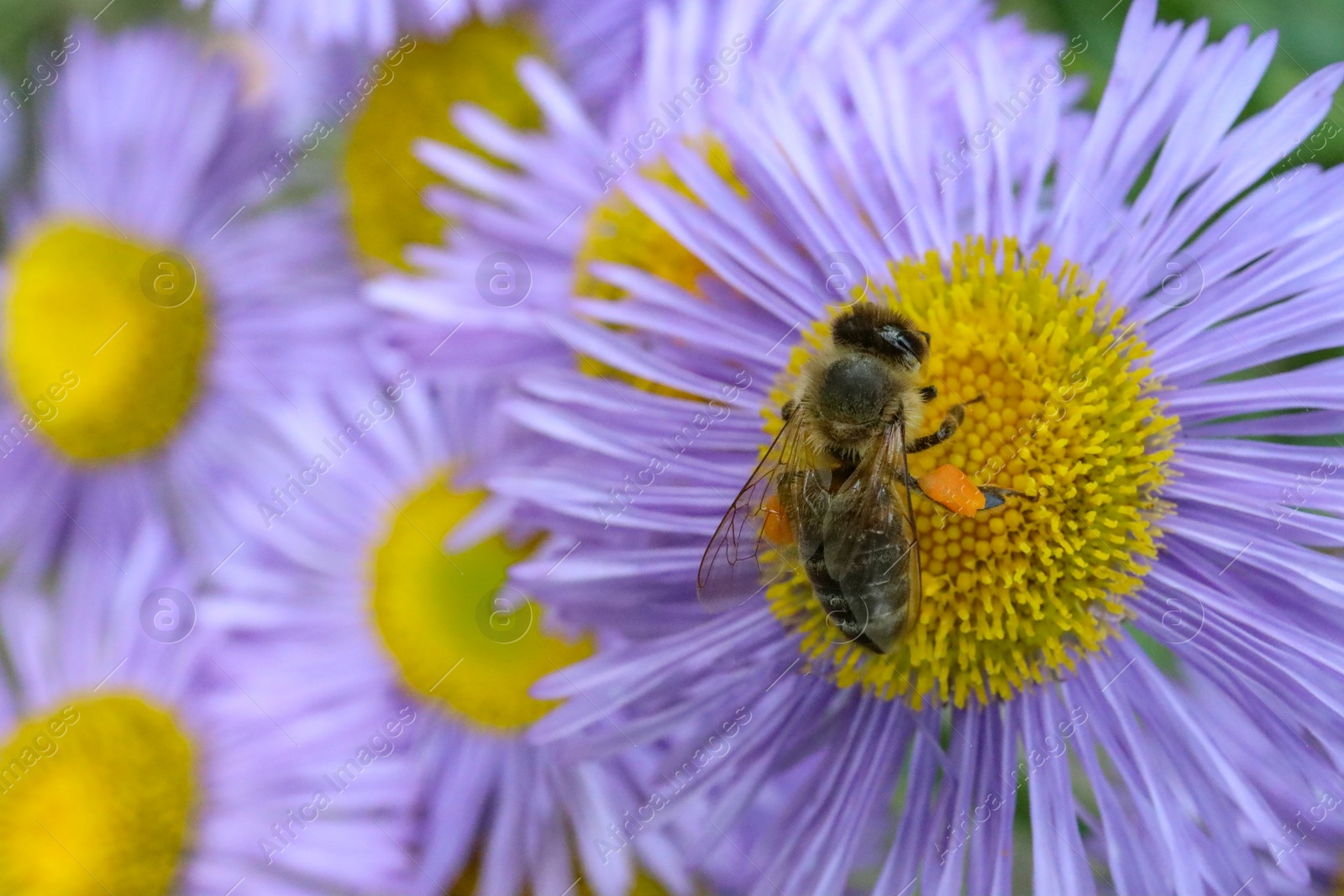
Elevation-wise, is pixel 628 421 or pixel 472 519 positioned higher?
pixel 628 421

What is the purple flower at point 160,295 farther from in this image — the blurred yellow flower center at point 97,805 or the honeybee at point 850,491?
the honeybee at point 850,491

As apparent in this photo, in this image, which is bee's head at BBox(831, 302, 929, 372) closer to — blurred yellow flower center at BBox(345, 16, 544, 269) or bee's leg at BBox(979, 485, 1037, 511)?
bee's leg at BBox(979, 485, 1037, 511)

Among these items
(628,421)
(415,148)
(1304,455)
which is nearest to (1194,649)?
(1304,455)

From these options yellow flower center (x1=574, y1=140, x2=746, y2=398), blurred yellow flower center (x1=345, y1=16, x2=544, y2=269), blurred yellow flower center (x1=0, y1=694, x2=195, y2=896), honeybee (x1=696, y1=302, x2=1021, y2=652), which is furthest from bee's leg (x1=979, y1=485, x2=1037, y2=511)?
blurred yellow flower center (x1=0, y1=694, x2=195, y2=896)

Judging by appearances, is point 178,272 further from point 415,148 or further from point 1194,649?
point 1194,649

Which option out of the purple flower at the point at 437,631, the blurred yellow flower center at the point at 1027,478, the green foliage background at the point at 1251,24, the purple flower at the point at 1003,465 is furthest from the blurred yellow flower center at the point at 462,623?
the green foliage background at the point at 1251,24

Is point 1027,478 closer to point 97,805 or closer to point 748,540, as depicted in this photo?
point 748,540

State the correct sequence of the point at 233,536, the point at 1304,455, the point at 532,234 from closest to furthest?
the point at 1304,455, the point at 532,234, the point at 233,536
